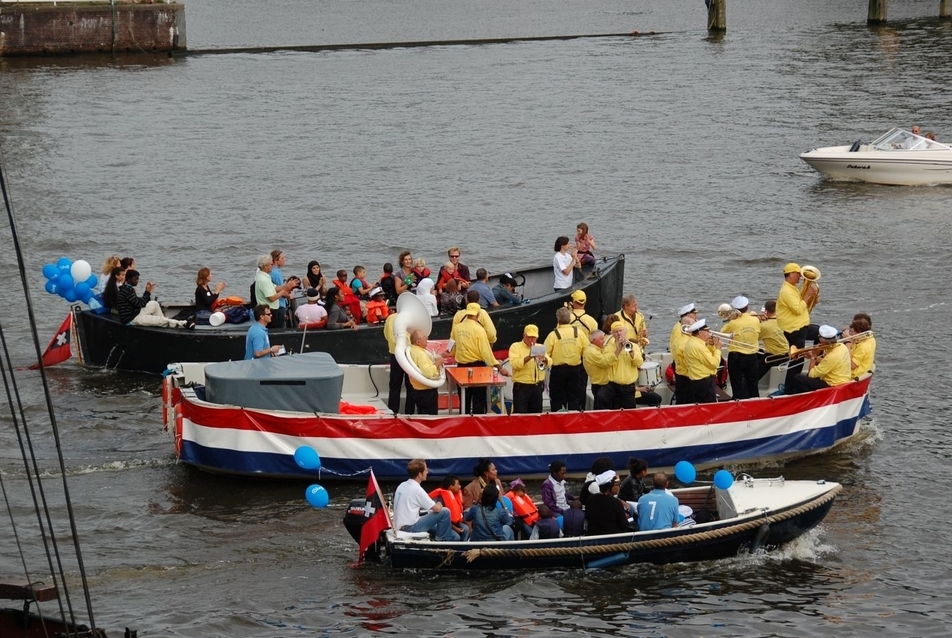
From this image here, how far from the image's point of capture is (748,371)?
1831 cm

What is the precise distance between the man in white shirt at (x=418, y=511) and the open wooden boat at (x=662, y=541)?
14cm

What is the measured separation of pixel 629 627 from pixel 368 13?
70604 millimetres

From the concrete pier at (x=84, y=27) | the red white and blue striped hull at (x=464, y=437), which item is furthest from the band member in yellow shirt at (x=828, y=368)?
the concrete pier at (x=84, y=27)

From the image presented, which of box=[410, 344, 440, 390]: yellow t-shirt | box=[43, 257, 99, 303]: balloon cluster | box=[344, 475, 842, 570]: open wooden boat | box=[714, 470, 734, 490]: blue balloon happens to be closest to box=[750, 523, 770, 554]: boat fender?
box=[344, 475, 842, 570]: open wooden boat

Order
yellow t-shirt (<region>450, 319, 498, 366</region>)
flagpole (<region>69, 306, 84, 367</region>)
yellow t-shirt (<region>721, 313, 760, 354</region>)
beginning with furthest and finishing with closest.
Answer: flagpole (<region>69, 306, 84, 367</region>), yellow t-shirt (<region>721, 313, 760, 354</region>), yellow t-shirt (<region>450, 319, 498, 366</region>)

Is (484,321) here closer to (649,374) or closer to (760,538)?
(649,374)

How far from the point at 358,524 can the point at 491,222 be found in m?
19.0

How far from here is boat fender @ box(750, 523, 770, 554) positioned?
15086mm

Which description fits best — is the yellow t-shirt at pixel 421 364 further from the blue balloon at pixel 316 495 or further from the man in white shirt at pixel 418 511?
the blue balloon at pixel 316 495

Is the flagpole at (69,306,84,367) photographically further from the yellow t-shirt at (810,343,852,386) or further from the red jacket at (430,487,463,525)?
the yellow t-shirt at (810,343,852,386)

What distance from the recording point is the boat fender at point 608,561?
14.8m

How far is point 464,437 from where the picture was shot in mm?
16938

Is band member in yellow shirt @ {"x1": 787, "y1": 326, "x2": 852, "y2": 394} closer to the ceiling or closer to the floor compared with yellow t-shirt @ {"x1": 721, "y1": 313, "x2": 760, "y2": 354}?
closer to the floor

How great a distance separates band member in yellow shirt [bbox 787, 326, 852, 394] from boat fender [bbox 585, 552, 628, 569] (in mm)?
4389
